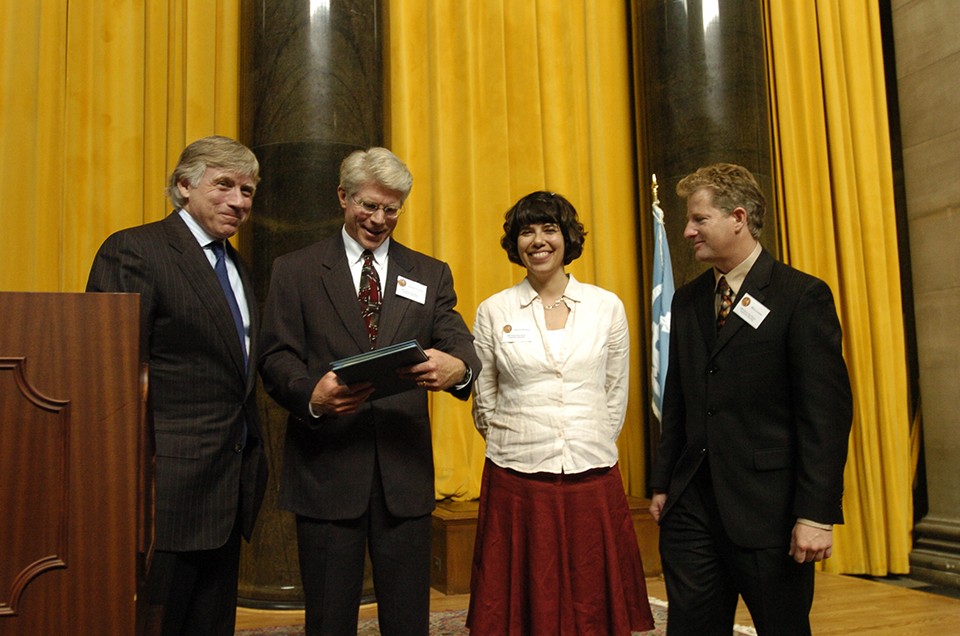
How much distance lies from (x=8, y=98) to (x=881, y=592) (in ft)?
16.4

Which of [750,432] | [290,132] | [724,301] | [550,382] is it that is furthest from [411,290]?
[290,132]

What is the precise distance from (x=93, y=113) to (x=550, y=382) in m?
3.04

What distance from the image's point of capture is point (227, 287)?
2.19 metres

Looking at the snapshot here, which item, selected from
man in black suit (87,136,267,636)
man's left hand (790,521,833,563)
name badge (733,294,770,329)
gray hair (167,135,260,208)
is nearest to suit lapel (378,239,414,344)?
man in black suit (87,136,267,636)

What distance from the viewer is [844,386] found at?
2.08 m

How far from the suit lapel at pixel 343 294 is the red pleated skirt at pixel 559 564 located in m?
0.67

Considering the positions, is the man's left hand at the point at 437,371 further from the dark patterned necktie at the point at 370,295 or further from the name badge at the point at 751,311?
the name badge at the point at 751,311

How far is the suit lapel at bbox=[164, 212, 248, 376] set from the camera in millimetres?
2080

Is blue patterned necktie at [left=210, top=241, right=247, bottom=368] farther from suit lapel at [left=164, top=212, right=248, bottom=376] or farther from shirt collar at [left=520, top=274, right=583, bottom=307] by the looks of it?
shirt collar at [left=520, top=274, right=583, bottom=307]

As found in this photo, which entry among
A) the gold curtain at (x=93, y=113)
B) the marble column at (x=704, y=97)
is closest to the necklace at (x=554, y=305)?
the marble column at (x=704, y=97)

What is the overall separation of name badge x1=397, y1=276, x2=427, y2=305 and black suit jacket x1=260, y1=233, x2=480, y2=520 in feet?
0.05

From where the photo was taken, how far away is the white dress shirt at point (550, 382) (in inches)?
102

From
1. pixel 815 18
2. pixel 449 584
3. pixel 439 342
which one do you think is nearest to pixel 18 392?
pixel 439 342

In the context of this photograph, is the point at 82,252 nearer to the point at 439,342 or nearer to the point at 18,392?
the point at 439,342
